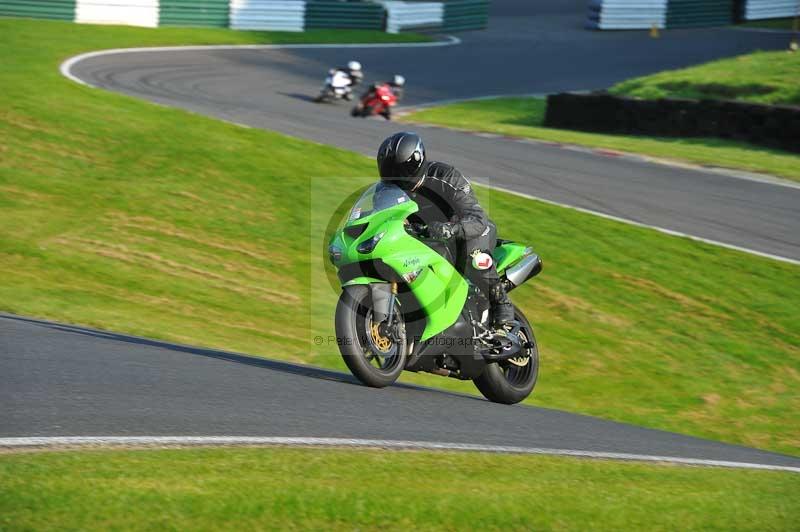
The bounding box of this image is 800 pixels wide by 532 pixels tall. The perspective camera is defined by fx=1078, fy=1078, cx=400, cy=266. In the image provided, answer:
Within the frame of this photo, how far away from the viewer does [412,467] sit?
536 cm

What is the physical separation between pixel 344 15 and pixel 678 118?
19.3 meters

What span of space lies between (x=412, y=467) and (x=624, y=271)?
28.7 ft

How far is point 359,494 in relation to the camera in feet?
15.5

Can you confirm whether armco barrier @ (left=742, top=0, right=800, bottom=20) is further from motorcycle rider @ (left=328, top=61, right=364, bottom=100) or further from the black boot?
the black boot

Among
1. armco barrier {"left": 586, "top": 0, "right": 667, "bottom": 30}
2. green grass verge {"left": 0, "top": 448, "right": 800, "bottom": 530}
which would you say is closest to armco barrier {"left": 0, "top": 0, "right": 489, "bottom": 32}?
armco barrier {"left": 586, "top": 0, "right": 667, "bottom": 30}

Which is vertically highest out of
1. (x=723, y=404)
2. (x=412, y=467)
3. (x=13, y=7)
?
(x=13, y=7)

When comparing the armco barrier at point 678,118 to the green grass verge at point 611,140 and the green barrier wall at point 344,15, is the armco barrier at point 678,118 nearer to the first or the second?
the green grass verge at point 611,140

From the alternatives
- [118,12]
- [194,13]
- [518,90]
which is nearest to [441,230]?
[518,90]

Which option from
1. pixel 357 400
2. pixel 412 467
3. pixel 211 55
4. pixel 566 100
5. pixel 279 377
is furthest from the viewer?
pixel 211 55

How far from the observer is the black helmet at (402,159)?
723 cm

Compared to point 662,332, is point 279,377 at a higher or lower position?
higher

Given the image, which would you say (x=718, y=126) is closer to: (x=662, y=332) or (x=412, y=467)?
(x=662, y=332)

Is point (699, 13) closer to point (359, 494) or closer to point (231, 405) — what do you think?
point (231, 405)

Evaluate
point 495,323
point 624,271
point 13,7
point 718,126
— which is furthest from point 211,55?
point 495,323
